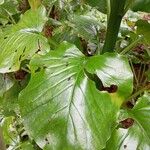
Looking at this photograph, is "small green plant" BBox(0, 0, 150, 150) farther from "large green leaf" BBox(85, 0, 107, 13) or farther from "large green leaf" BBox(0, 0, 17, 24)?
"large green leaf" BBox(0, 0, 17, 24)

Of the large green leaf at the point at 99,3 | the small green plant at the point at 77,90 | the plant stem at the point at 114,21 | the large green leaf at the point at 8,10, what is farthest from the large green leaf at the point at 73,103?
the large green leaf at the point at 8,10

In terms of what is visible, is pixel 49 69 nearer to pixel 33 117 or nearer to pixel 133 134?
pixel 33 117

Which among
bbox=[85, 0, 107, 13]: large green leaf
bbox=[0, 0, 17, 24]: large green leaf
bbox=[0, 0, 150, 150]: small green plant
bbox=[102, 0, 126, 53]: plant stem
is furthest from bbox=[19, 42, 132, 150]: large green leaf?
bbox=[0, 0, 17, 24]: large green leaf

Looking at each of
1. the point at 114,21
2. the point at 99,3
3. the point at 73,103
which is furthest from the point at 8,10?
the point at 73,103

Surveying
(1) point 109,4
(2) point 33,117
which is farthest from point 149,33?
(2) point 33,117

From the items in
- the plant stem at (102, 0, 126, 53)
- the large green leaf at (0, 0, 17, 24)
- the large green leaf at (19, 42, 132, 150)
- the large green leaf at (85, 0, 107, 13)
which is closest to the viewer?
the large green leaf at (19, 42, 132, 150)
